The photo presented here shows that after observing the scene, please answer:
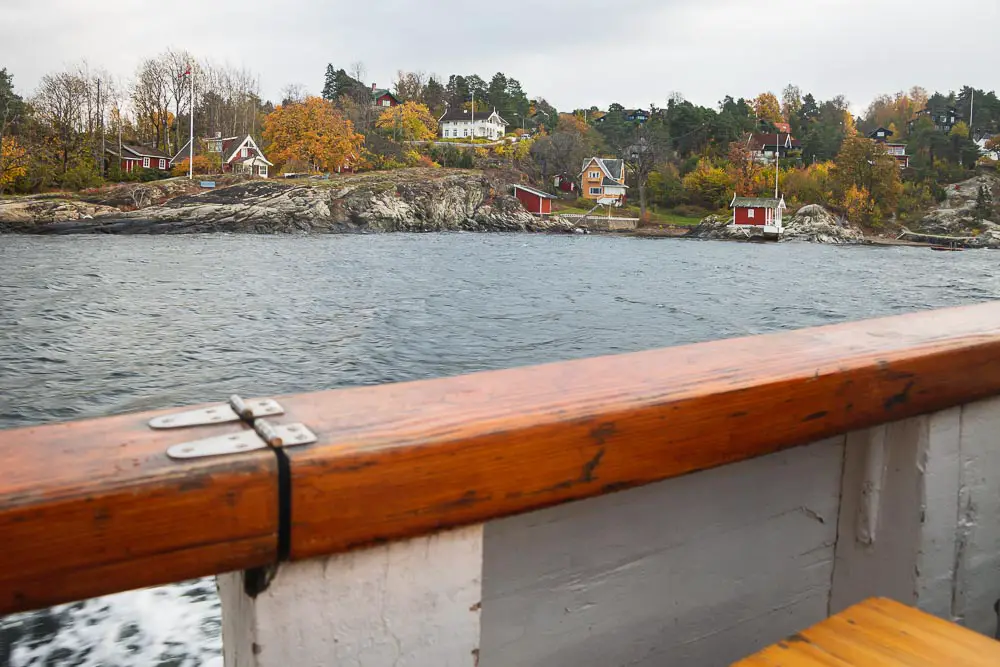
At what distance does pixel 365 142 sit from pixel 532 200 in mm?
13336

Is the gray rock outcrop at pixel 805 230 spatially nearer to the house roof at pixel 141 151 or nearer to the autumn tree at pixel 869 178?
the autumn tree at pixel 869 178

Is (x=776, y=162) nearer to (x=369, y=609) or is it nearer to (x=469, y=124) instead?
(x=469, y=124)

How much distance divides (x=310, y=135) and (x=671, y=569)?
5065 cm

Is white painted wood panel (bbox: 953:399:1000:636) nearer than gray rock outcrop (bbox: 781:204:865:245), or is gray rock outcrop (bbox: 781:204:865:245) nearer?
white painted wood panel (bbox: 953:399:1000:636)

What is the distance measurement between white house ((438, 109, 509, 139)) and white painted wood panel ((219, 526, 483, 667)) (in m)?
73.7

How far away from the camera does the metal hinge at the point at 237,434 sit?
483 millimetres

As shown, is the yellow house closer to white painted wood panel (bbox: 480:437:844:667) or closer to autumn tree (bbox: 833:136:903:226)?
autumn tree (bbox: 833:136:903:226)

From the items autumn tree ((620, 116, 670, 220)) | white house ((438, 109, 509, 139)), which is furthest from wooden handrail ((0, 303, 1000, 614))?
white house ((438, 109, 509, 139))

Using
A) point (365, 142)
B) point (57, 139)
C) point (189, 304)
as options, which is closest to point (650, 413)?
point (189, 304)

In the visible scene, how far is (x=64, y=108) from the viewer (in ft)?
143

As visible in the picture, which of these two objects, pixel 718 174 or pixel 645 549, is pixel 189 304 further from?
pixel 718 174

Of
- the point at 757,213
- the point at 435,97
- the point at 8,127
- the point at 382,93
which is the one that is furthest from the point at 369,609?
the point at 435,97

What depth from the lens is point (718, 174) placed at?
Answer: 186ft

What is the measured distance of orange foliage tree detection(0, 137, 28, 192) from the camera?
3656cm
